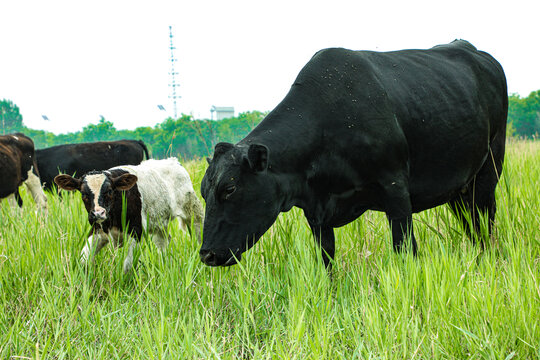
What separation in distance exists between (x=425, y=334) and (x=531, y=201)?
286cm

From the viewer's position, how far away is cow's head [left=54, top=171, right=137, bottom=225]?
13.1ft

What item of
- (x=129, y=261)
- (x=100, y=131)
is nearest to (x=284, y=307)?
(x=129, y=261)

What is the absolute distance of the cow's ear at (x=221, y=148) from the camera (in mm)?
2936

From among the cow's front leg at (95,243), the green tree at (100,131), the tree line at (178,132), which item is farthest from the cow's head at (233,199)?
the green tree at (100,131)

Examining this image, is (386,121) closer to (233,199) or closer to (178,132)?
(233,199)

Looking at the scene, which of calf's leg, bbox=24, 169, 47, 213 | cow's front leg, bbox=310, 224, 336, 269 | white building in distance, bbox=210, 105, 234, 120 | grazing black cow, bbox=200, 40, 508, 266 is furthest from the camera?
white building in distance, bbox=210, 105, 234, 120

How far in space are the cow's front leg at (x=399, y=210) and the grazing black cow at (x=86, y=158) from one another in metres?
8.94

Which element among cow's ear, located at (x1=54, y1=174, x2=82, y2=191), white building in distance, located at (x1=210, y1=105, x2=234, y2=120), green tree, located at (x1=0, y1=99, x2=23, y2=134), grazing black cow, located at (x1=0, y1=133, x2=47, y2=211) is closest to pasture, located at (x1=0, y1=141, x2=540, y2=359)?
cow's ear, located at (x1=54, y1=174, x2=82, y2=191)

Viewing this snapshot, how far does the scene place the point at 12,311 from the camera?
3.25 m

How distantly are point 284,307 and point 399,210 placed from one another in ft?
3.27

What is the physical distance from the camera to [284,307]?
2.85m

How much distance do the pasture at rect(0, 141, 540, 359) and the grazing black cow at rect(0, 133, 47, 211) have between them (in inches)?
177

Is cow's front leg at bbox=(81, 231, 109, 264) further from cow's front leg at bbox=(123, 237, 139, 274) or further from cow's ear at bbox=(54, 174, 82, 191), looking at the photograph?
cow's ear at bbox=(54, 174, 82, 191)

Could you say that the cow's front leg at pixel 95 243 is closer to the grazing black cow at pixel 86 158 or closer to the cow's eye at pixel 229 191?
the cow's eye at pixel 229 191
